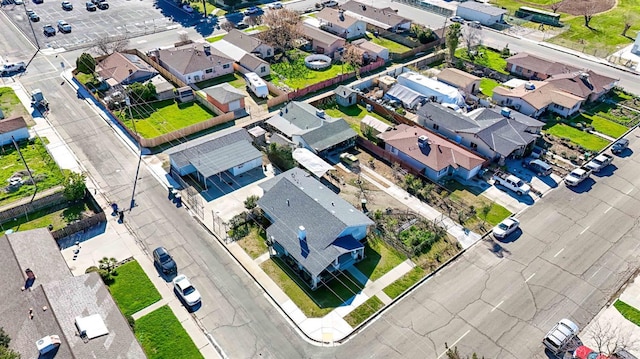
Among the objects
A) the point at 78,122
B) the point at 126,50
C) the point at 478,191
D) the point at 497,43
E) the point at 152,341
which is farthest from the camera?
the point at 497,43

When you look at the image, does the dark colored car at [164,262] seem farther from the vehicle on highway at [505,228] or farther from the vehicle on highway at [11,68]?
the vehicle on highway at [11,68]

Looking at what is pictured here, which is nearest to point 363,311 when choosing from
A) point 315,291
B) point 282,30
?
point 315,291

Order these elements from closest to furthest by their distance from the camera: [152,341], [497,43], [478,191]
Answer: [152,341] < [478,191] < [497,43]

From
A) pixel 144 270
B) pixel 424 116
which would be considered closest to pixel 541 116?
pixel 424 116

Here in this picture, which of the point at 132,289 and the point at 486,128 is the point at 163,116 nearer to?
the point at 132,289

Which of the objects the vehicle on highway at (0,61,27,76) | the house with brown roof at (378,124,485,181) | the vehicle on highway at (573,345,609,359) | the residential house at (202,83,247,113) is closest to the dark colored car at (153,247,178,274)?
the residential house at (202,83,247,113)

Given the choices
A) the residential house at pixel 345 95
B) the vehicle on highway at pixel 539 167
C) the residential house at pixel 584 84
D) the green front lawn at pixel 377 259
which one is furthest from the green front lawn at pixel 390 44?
the green front lawn at pixel 377 259

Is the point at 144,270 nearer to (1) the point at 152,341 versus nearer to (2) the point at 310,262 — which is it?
(1) the point at 152,341

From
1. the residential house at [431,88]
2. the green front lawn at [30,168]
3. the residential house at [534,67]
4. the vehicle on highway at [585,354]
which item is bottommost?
the green front lawn at [30,168]
